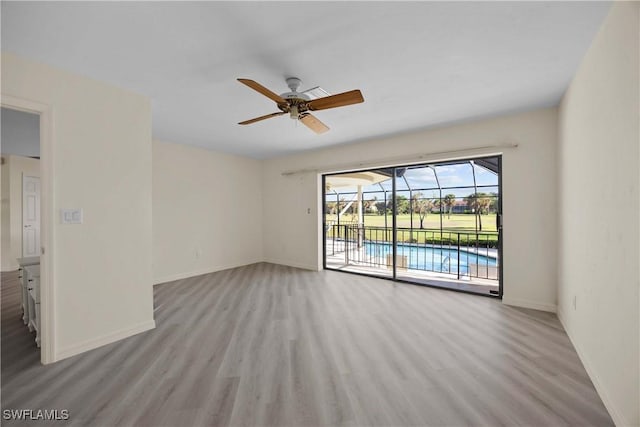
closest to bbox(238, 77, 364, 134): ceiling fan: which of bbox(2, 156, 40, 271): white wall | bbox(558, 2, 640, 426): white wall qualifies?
bbox(558, 2, 640, 426): white wall

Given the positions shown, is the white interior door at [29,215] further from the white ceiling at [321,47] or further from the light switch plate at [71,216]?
the light switch plate at [71,216]

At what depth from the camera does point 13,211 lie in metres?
5.44

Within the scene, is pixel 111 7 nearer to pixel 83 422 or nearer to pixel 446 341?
pixel 83 422

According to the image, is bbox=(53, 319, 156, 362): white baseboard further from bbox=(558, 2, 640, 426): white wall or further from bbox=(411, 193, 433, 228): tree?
bbox=(411, 193, 433, 228): tree

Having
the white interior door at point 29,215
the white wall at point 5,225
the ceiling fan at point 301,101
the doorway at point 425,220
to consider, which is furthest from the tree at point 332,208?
the white wall at point 5,225

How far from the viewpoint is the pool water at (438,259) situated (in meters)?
4.75

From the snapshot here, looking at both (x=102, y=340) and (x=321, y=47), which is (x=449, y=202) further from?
(x=102, y=340)

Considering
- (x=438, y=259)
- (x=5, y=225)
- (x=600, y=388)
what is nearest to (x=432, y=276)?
(x=438, y=259)

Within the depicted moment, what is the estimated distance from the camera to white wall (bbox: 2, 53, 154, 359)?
6.95ft

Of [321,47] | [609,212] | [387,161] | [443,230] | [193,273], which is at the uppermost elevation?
[321,47]

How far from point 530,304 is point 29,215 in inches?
358

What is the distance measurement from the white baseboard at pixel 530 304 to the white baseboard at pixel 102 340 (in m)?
4.05

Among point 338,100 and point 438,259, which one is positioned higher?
point 338,100

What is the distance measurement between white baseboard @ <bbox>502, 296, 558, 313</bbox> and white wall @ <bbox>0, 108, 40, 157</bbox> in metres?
5.98
